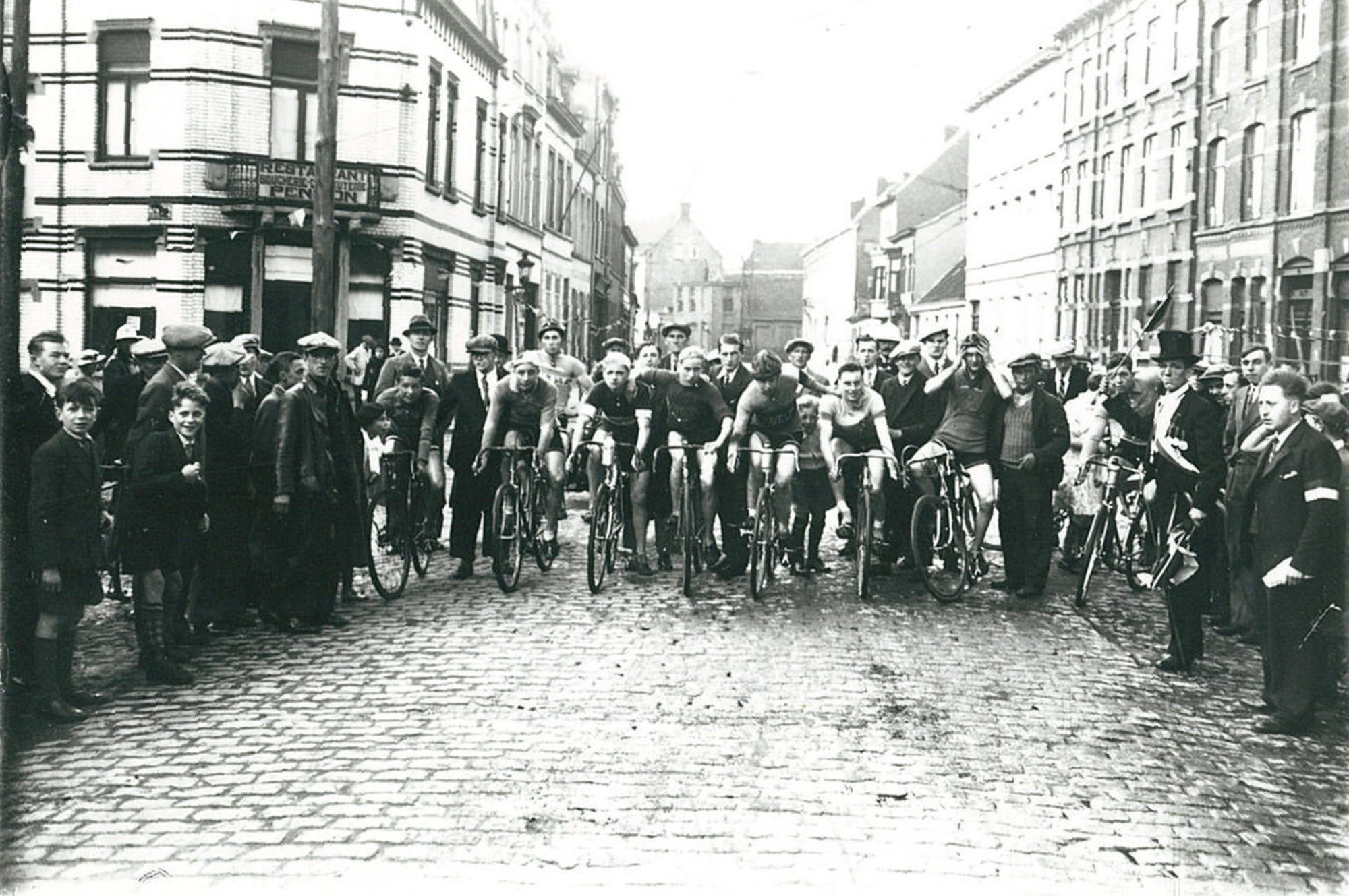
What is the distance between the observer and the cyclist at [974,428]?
A: 11.0 m

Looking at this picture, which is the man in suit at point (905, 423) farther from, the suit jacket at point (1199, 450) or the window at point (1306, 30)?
the window at point (1306, 30)

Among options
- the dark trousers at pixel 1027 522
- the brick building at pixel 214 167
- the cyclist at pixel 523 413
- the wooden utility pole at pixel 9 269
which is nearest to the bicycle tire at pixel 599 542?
the cyclist at pixel 523 413

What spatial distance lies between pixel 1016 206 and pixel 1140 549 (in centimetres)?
4382

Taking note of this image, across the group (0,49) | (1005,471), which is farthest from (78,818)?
(1005,471)

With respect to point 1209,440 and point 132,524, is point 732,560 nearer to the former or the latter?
point 1209,440

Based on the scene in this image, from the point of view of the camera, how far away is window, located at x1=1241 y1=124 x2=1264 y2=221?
28.8 metres

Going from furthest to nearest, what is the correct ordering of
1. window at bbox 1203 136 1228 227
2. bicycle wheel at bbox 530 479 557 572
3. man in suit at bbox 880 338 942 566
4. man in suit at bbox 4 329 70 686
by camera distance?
window at bbox 1203 136 1228 227 < man in suit at bbox 880 338 942 566 < bicycle wheel at bbox 530 479 557 572 < man in suit at bbox 4 329 70 686

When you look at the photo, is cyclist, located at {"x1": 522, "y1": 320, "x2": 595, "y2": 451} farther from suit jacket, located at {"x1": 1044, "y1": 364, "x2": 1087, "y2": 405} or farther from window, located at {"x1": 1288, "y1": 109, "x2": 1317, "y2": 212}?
window, located at {"x1": 1288, "y1": 109, "x2": 1317, "y2": 212}

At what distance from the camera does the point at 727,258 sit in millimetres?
129000

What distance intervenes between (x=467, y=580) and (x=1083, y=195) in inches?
1459

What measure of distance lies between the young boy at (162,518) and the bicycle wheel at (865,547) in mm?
5041

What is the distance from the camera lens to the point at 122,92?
24719 mm

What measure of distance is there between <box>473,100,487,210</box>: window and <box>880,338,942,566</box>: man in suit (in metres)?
20.7

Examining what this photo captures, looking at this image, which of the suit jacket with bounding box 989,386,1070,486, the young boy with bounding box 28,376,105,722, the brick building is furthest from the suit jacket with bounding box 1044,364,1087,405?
the young boy with bounding box 28,376,105,722
